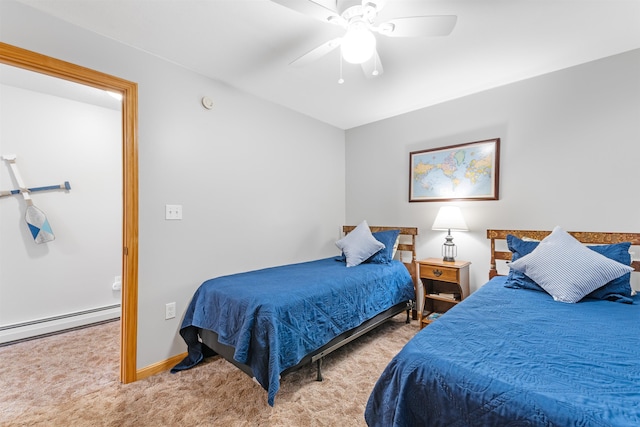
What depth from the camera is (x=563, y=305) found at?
5.31ft

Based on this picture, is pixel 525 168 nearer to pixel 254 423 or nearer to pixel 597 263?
pixel 597 263

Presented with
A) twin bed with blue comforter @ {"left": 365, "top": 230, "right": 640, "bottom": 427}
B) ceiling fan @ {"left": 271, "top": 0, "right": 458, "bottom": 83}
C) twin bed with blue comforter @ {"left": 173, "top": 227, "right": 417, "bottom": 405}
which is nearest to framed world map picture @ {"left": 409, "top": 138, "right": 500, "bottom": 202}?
twin bed with blue comforter @ {"left": 173, "top": 227, "right": 417, "bottom": 405}

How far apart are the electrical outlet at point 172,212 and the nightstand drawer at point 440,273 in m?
2.40

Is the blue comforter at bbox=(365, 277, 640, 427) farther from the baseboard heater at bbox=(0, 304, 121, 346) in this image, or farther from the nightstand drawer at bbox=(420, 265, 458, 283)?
the baseboard heater at bbox=(0, 304, 121, 346)

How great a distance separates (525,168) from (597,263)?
43.5 inches

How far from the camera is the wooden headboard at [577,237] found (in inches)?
82.0

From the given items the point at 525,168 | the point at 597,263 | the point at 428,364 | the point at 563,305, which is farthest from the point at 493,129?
the point at 428,364

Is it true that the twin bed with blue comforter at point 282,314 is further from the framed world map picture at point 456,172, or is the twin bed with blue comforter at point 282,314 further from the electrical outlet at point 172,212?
the framed world map picture at point 456,172

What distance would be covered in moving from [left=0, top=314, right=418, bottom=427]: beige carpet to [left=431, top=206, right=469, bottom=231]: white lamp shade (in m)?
1.27

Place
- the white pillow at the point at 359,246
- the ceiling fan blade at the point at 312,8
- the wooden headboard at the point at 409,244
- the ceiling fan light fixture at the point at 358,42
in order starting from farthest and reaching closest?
1. the wooden headboard at the point at 409,244
2. the white pillow at the point at 359,246
3. the ceiling fan light fixture at the point at 358,42
4. the ceiling fan blade at the point at 312,8

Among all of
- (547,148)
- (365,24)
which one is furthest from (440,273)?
(365,24)

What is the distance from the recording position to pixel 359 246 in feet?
9.86

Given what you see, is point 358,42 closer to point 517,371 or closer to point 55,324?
point 517,371

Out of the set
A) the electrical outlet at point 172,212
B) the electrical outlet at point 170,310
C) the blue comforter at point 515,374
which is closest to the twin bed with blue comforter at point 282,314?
the electrical outlet at point 170,310
